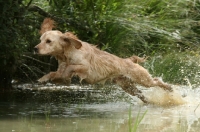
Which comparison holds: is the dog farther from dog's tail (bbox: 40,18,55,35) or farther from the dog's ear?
dog's tail (bbox: 40,18,55,35)

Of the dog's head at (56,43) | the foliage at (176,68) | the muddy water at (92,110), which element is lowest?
the muddy water at (92,110)

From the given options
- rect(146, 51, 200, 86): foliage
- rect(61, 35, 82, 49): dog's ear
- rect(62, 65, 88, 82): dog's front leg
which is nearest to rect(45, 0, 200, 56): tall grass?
rect(146, 51, 200, 86): foliage

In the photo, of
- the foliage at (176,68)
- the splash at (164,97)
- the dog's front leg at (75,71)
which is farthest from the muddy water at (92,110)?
the foliage at (176,68)

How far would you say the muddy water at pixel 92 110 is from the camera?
23.6ft

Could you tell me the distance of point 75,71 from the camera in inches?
341

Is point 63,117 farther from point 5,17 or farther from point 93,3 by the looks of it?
point 93,3

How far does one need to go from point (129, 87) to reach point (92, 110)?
1572 mm

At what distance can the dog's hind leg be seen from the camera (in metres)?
9.95

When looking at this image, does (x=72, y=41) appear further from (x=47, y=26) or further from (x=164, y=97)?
(x=164, y=97)

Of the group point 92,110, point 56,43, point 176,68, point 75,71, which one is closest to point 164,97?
point 92,110

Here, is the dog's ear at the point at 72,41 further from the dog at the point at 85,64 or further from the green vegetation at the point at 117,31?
the green vegetation at the point at 117,31

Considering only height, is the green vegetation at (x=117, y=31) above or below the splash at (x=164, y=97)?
above

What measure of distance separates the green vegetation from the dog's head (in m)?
0.52

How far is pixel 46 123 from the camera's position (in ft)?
23.9
